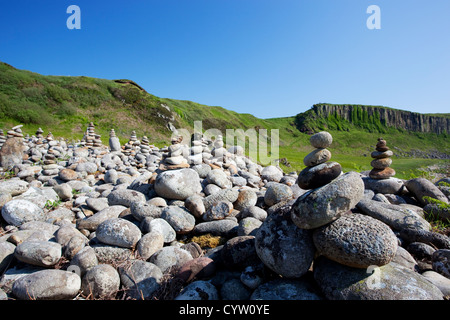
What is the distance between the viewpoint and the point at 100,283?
11.6ft

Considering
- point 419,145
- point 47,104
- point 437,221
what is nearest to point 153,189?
point 437,221

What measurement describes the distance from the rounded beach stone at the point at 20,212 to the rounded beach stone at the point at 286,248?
624 cm

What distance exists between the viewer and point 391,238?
9.10 ft

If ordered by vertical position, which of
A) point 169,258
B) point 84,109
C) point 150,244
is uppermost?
point 84,109

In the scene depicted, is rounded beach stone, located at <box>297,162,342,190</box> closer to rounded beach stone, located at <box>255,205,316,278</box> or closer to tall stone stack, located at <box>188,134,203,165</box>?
rounded beach stone, located at <box>255,205,316,278</box>

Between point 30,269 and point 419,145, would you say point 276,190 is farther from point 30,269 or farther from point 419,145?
point 419,145

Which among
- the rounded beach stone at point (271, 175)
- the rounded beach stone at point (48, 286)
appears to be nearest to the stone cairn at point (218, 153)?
the rounded beach stone at point (271, 175)

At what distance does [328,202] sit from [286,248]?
89cm

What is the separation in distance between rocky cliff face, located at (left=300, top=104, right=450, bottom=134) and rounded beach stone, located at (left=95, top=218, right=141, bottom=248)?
136 meters

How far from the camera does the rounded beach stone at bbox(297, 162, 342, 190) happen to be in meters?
3.46

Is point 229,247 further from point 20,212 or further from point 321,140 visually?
point 20,212

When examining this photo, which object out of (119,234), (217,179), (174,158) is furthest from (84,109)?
(119,234)

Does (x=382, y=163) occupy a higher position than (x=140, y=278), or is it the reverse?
(x=382, y=163)

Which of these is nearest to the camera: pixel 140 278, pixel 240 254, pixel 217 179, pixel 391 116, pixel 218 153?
pixel 140 278
